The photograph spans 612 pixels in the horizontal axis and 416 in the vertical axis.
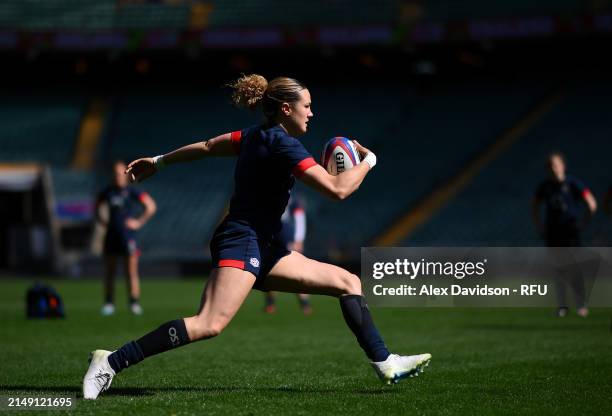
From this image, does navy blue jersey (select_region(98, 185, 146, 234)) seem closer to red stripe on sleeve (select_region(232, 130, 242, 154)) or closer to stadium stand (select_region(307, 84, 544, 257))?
red stripe on sleeve (select_region(232, 130, 242, 154))

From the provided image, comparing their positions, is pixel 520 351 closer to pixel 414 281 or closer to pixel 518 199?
pixel 414 281

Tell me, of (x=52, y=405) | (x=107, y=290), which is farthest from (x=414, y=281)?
(x=52, y=405)

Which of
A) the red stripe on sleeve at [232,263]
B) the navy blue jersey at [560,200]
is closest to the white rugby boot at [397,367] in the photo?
the red stripe on sleeve at [232,263]

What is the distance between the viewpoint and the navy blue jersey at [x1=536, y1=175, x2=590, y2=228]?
13805mm

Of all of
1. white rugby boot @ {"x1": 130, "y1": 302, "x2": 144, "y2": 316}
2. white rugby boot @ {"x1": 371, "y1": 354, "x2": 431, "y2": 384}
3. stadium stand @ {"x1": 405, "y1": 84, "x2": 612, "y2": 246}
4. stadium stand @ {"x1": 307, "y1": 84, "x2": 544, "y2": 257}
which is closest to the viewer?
white rugby boot @ {"x1": 371, "y1": 354, "x2": 431, "y2": 384}

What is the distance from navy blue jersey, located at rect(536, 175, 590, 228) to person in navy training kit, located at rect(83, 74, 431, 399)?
7.80m

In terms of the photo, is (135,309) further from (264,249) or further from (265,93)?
(265,93)

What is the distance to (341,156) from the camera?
6.71m

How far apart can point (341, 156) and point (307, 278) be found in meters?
0.86

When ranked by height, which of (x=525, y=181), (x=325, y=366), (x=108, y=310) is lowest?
(x=325, y=366)

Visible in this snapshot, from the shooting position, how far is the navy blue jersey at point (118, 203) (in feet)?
49.6

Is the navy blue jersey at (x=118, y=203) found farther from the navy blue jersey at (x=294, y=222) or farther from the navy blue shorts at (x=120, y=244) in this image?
the navy blue jersey at (x=294, y=222)

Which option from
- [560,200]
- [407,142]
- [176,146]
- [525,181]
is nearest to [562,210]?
[560,200]

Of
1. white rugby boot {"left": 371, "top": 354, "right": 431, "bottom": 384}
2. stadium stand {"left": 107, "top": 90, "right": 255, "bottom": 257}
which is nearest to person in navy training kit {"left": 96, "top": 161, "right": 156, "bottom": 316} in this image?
white rugby boot {"left": 371, "top": 354, "right": 431, "bottom": 384}
